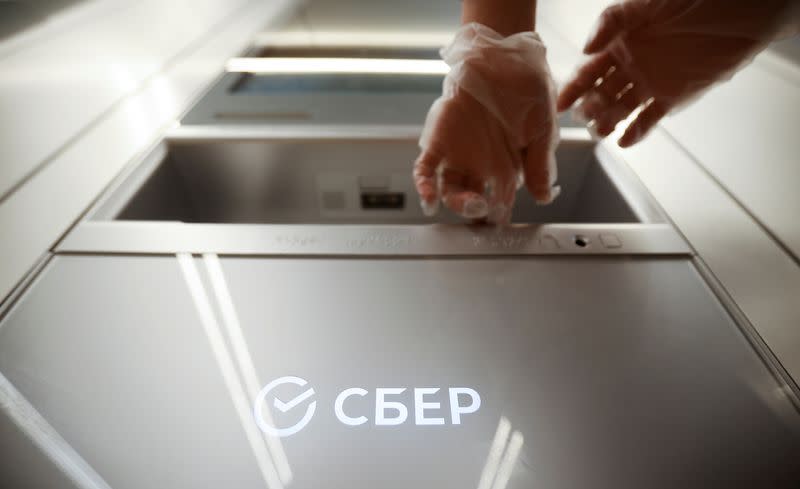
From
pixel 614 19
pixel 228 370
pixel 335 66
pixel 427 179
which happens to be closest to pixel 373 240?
pixel 427 179

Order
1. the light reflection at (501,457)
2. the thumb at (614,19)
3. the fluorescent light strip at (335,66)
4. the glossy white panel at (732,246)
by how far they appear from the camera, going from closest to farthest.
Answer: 1. the light reflection at (501,457)
2. the glossy white panel at (732,246)
3. the thumb at (614,19)
4. the fluorescent light strip at (335,66)

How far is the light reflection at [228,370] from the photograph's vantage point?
13.1 inches

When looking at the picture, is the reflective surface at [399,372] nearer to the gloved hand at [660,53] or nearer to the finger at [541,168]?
the finger at [541,168]

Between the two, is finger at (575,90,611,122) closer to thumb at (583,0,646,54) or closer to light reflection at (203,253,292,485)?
thumb at (583,0,646,54)

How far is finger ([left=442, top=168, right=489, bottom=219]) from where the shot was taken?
544 millimetres

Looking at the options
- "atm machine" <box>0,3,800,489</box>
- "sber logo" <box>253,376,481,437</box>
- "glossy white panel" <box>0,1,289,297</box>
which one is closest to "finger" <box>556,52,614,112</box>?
"atm machine" <box>0,3,800,489</box>

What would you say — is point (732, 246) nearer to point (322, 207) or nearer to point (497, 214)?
point (497, 214)

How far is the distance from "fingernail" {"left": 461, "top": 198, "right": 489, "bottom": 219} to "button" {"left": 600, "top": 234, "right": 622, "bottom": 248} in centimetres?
16

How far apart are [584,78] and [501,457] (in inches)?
25.7

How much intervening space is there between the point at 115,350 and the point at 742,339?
0.63 m

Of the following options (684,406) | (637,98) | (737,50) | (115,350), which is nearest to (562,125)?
(637,98)

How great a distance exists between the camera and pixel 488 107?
0.58 m

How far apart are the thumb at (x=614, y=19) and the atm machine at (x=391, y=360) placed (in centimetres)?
25

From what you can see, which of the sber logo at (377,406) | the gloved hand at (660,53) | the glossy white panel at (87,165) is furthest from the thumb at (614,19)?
the glossy white panel at (87,165)
